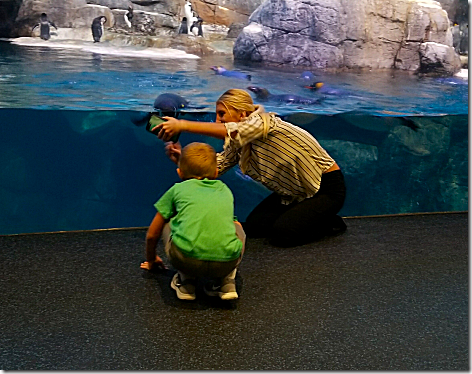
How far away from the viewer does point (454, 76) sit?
5309 millimetres

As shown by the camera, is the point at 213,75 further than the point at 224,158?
Yes

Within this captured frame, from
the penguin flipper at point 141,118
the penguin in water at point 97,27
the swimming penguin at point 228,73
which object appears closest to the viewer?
the penguin in water at point 97,27

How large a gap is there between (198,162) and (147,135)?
1.71 metres

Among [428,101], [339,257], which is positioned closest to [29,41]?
[339,257]

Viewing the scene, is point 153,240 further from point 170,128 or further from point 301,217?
point 301,217

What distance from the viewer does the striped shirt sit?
3.85 m

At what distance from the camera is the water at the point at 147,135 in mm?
4340

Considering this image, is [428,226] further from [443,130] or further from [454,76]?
[454,76]

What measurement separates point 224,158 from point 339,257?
104cm

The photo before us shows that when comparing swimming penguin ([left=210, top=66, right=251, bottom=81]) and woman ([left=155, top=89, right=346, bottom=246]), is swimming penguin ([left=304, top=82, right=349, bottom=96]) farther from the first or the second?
woman ([left=155, top=89, right=346, bottom=246])

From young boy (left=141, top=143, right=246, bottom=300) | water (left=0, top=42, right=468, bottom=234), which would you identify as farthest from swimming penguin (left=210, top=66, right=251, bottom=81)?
young boy (left=141, top=143, right=246, bottom=300)

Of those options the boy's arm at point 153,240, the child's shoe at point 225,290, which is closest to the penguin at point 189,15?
the boy's arm at point 153,240

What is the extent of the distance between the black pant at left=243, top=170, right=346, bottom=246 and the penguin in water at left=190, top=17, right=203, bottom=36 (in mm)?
1512

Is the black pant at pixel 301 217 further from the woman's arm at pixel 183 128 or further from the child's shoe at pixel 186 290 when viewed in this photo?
the child's shoe at pixel 186 290
